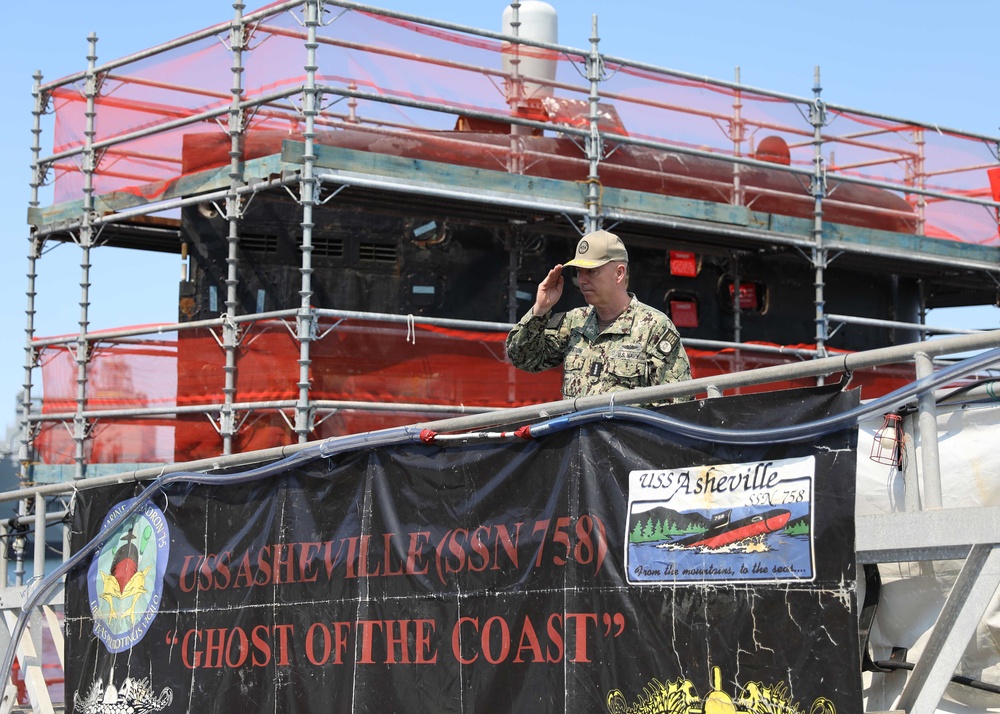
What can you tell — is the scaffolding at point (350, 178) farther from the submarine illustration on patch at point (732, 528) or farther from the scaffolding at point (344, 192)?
the submarine illustration on patch at point (732, 528)

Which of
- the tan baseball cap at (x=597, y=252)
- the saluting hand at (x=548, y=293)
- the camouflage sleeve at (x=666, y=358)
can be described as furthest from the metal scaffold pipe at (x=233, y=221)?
the camouflage sleeve at (x=666, y=358)

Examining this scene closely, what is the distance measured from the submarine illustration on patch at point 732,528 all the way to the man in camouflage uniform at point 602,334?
52.9 inches

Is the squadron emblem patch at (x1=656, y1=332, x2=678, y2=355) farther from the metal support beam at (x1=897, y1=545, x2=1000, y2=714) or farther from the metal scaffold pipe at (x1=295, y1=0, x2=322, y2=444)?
the metal scaffold pipe at (x1=295, y1=0, x2=322, y2=444)

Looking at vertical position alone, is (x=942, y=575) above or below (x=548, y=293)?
below

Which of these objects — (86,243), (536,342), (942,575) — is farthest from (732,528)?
(86,243)

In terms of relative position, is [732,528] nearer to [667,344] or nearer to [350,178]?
[667,344]

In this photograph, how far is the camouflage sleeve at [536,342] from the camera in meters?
6.66

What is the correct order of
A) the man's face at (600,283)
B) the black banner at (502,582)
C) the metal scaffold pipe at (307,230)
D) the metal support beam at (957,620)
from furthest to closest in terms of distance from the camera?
the metal scaffold pipe at (307,230)
the man's face at (600,283)
the black banner at (502,582)
the metal support beam at (957,620)

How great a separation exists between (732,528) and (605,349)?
167cm

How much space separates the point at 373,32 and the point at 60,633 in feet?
29.1

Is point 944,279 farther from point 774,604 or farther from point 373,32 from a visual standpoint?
point 774,604

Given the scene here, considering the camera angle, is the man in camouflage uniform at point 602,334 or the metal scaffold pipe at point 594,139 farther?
the metal scaffold pipe at point 594,139

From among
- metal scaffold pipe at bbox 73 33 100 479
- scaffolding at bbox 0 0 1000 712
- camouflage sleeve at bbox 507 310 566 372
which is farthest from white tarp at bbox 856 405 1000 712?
metal scaffold pipe at bbox 73 33 100 479

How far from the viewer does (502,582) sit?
236 inches
